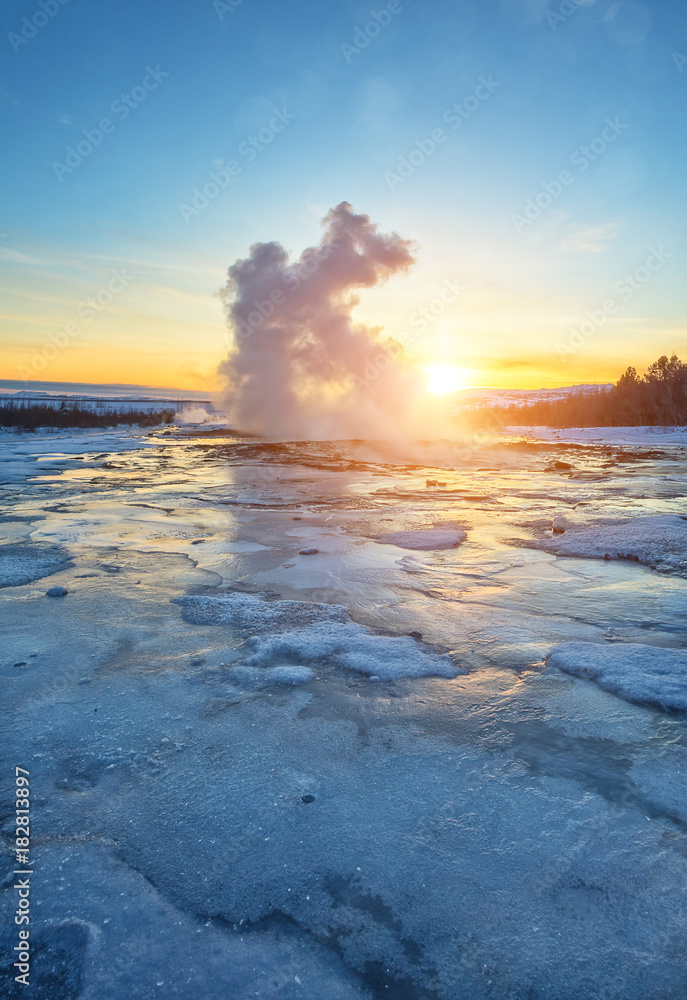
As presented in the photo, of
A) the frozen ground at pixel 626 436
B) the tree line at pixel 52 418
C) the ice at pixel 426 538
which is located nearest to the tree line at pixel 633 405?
the frozen ground at pixel 626 436

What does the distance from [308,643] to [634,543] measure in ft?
16.5

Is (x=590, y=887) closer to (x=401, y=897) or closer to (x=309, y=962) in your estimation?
(x=401, y=897)

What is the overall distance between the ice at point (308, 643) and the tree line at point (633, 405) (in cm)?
6034

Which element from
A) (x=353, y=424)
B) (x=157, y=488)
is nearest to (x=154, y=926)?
(x=157, y=488)

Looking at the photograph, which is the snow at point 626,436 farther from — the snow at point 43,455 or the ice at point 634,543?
the ice at point 634,543

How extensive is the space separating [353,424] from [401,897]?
28.4 meters

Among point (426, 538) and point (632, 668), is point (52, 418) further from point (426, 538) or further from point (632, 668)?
point (632, 668)

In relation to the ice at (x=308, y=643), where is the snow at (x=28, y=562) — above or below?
above

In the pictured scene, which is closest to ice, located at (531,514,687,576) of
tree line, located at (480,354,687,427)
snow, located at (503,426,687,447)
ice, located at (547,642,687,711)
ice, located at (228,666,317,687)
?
ice, located at (547,642,687,711)

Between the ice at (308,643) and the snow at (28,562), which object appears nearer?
the ice at (308,643)

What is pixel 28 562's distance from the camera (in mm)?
5809

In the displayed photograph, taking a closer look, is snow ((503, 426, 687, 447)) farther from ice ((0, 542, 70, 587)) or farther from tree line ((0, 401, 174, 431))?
ice ((0, 542, 70, 587))

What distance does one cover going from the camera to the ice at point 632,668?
10.2ft

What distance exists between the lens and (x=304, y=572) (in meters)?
5.62
